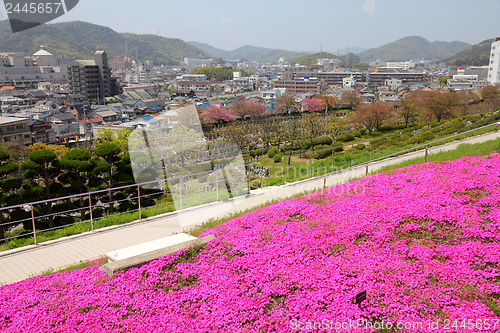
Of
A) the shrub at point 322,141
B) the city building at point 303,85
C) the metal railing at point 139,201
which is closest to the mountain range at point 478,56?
the city building at point 303,85

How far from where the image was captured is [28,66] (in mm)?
82688

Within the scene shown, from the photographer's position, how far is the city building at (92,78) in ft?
217

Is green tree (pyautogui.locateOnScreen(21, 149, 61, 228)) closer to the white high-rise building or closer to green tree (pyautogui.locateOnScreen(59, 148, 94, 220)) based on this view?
green tree (pyautogui.locateOnScreen(59, 148, 94, 220))

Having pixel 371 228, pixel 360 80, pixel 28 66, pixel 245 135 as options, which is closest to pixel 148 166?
pixel 371 228

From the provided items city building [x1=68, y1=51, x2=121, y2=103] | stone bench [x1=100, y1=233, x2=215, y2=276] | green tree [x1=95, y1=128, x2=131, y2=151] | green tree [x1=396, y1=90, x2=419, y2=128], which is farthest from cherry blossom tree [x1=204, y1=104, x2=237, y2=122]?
stone bench [x1=100, y1=233, x2=215, y2=276]

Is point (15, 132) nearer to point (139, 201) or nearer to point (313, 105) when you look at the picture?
point (139, 201)

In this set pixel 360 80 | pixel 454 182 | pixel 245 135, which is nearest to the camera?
pixel 454 182

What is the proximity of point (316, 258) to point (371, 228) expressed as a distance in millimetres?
894

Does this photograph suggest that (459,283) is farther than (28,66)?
No

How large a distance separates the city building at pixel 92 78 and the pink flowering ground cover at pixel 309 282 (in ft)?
223

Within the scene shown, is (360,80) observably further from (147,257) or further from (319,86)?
(147,257)

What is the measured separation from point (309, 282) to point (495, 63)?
69.1m

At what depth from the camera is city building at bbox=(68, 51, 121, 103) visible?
66.0m

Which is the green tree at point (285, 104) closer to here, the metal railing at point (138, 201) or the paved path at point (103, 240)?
the metal railing at point (138, 201)
